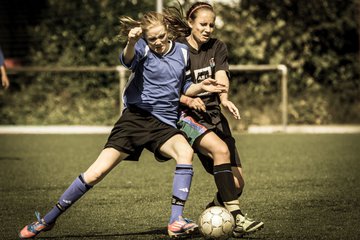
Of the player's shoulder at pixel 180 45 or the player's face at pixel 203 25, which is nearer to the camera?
the player's shoulder at pixel 180 45

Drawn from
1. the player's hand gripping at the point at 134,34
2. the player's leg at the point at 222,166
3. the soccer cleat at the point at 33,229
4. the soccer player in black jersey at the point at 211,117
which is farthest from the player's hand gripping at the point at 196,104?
the soccer cleat at the point at 33,229

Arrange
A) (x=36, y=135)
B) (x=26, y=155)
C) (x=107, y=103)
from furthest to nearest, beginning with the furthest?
(x=107, y=103), (x=36, y=135), (x=26, y=155)

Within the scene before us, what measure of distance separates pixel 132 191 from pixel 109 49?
29.8 ft

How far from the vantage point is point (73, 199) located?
5777 mm

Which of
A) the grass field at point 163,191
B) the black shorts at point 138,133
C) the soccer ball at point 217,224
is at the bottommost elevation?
the grass field at point 163,191

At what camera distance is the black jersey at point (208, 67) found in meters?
6.12

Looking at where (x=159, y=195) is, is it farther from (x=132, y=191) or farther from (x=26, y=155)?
(x=26, y=155)

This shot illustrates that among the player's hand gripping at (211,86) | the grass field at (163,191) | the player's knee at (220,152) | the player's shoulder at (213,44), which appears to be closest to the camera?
the player's hand gripping at (211,86)

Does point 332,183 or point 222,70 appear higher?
point 222,70

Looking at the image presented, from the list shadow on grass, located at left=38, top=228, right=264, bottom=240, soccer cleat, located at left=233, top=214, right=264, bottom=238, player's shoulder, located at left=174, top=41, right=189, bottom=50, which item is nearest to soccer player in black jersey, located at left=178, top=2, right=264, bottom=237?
soccer cleat, located at left=233, top=214, right=264, bottom=238

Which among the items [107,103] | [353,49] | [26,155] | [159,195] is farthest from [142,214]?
[353,49]

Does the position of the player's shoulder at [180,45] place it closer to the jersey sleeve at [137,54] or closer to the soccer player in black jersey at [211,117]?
the soccer player in black jersey at [211,117]

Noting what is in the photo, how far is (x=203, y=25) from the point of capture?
6.12m

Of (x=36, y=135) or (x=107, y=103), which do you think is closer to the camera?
(x=36, y=135)
